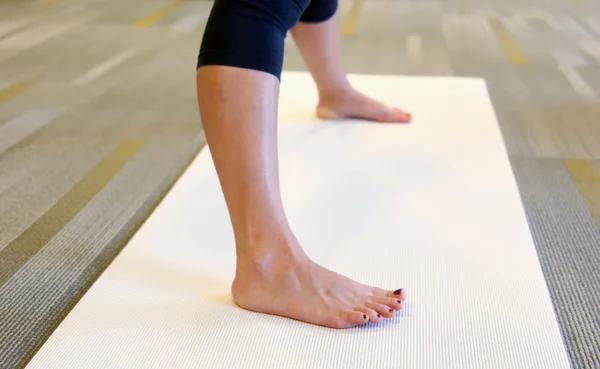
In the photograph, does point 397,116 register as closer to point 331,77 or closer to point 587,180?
point 331,77

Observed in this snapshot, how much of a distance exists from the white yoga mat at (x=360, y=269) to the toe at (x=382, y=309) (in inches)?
0.7

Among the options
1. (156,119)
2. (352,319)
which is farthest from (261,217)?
(156,119)

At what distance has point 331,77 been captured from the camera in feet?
4.11

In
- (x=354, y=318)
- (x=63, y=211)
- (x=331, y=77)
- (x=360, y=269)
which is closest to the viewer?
(x=354, y=318)

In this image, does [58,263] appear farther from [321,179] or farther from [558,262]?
[558,262]

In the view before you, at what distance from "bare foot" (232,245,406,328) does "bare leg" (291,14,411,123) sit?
0.64 meters

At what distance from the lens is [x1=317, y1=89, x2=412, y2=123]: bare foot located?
128 centimetres

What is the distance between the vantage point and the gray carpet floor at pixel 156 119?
797mm

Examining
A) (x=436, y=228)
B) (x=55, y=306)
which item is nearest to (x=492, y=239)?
(x=436, y=228)

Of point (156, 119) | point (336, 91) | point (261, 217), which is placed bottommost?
point (156, 119)

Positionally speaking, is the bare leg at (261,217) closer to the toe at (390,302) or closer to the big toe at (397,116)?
the toe at (390,302)

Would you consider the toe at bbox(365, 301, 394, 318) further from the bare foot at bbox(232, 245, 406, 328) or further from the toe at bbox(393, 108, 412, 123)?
the toe at bbox(393, 108, 412, 123)

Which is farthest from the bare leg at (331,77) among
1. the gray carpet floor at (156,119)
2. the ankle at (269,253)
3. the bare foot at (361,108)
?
the ankle at (269,253)

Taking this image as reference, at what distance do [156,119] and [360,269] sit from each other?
791mm
